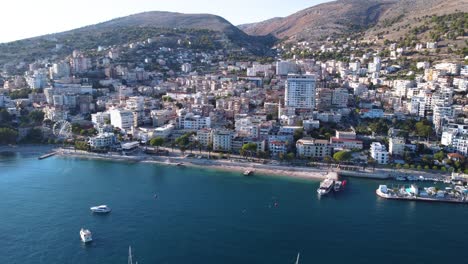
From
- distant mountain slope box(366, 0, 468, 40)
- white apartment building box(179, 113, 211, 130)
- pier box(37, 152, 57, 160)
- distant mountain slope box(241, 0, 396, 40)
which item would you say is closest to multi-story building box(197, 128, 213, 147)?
white apartment building box(179, 113, 211, 130)

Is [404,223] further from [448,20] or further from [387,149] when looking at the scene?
[448,20]

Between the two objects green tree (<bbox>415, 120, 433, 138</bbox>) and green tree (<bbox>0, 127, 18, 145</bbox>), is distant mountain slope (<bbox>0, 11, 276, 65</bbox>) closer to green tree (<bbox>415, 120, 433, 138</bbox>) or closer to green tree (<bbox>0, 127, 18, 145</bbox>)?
green tree (<bbox>0, 127, 18, 145</bbox>)

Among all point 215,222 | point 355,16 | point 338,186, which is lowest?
point 215,222

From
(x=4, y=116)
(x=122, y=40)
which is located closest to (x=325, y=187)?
(x=4, y=116)

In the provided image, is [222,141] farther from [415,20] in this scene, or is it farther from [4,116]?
[415,20]

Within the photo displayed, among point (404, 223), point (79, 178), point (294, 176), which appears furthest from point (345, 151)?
point (79, 178)

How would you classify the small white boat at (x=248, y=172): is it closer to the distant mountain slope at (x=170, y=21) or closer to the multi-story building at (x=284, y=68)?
the multi-story building at (x=284, y=68)
